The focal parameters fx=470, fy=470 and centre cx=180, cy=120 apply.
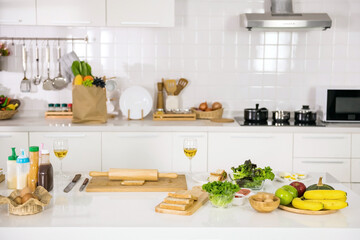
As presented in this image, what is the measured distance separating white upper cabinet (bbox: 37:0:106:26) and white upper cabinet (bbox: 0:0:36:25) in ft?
0.22

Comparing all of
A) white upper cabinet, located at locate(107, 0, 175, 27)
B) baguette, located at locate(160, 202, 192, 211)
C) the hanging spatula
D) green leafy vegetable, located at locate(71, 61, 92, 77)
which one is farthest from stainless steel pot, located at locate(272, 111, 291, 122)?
baguette, located at locate(160, 202, 192, 211)

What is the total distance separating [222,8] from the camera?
4.43 meters

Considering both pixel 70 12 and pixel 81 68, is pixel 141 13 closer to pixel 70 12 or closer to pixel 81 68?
pixel 70 12

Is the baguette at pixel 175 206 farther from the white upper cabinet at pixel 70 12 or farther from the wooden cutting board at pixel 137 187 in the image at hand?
the white upper cabinet at pixel 70 12

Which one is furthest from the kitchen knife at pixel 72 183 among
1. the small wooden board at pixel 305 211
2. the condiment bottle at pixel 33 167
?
the small wooden board at pixel 305 211

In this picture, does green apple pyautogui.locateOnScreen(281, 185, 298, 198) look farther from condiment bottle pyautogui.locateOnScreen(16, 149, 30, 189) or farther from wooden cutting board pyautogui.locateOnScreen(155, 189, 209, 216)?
condiment bottle pyautogui.locateOnScreen(16, 149, 30, 189)

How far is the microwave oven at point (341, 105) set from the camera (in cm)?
408

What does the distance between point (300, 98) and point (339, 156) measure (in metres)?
0.84

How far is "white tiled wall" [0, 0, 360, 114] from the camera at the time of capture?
174 inches

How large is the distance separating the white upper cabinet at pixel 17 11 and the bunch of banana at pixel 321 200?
9.92ft

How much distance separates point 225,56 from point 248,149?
107 cm

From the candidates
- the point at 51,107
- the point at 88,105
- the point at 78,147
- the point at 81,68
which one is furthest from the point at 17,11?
the point at 78,147

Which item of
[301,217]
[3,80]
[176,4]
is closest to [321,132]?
[176,4]

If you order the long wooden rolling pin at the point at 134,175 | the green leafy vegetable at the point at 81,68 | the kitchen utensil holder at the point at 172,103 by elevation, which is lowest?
the long wooden rolling pin at the point at 134,175
